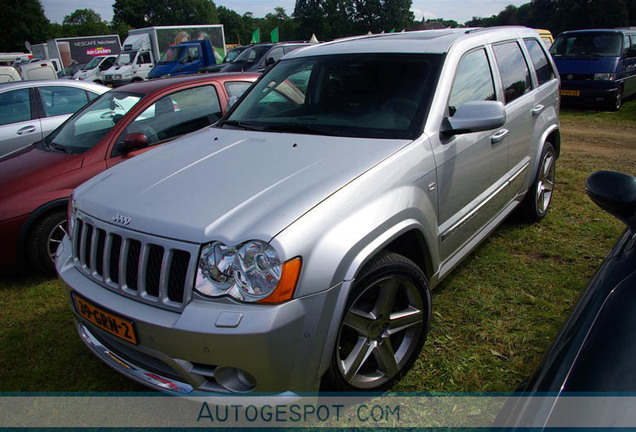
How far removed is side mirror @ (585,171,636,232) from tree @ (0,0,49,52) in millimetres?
65754

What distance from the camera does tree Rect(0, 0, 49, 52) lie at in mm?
52375

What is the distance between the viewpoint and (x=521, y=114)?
3.63 metres

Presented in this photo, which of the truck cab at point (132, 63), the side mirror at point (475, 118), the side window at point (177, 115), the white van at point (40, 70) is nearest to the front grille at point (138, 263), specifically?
the side mirror at point (475, 118)

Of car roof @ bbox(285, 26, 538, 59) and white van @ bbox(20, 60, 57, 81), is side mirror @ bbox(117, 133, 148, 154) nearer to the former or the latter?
car roof @ bbox(285, 26, 538, 59)

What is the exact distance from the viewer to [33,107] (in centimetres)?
593

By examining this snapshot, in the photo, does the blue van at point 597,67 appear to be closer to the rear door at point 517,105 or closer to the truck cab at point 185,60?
the rear door at point 517,105

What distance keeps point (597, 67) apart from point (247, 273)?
1189 cm

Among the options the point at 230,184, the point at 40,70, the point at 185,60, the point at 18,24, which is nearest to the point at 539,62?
the point at 230,184

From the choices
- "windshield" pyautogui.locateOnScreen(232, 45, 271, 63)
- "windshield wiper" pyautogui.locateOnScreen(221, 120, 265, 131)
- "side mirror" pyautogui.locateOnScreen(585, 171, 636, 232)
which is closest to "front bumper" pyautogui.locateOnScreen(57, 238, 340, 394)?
"side mirror" pyautogui.locateOnScreen(585, 171, 636, 232)

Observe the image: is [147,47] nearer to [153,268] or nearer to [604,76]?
[604,76]

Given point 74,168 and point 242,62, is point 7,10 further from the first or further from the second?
point 74,168

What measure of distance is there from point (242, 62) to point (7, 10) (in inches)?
2034

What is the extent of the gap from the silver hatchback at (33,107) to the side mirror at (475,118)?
5.33 metres

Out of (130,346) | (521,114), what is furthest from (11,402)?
(521,114)
